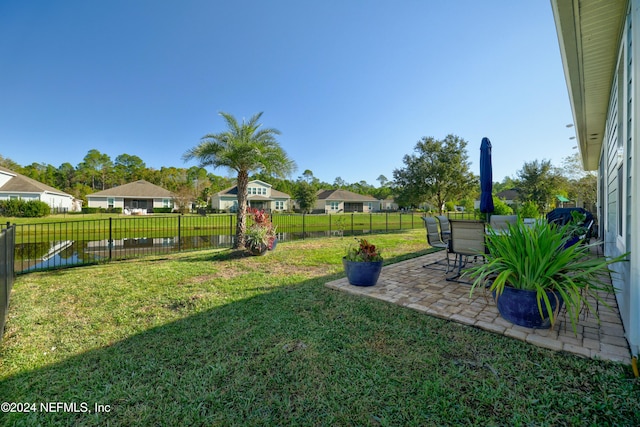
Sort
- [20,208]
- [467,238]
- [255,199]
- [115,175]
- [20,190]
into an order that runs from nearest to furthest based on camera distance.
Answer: [467,238] < [20,208] < [20,190] < [255,199] < [115,175]

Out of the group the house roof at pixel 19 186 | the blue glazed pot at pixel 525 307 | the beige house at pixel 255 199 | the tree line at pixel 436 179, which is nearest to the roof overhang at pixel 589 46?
the blue glazed pot at pixel 525 307

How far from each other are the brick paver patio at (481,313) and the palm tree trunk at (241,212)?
13.9 ft

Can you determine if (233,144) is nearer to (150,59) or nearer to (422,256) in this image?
(422,256)

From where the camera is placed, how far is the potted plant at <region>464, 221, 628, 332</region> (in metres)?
2.52

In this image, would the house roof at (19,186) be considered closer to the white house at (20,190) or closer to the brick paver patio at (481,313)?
the white house at (20,190)

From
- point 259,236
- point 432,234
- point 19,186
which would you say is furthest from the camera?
point 19,186

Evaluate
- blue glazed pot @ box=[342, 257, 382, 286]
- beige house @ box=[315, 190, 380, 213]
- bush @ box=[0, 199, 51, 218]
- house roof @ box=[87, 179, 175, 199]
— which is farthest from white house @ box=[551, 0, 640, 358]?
beige house @ box=[315, 190, 380, 213]

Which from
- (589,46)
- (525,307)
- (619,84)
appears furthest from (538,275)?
(589,46)

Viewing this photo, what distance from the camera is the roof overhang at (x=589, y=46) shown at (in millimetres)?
2871

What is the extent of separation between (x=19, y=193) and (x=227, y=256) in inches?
1363

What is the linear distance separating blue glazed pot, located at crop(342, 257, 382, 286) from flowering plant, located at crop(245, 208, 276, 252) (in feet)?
12.1

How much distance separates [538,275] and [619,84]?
3021 mm

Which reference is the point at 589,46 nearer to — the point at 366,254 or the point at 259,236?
the point at 366,254

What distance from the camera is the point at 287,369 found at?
215 cm
